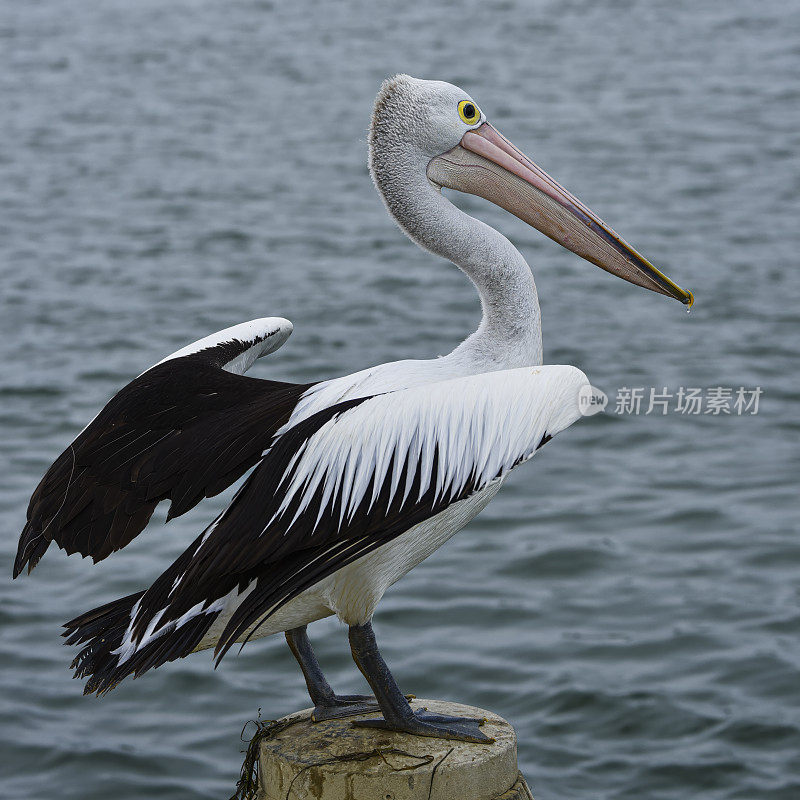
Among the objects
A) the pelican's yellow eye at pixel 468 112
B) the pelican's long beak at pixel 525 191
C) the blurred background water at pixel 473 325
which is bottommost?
the blurred background water at pixel 473 325

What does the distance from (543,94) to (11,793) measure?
408 inches

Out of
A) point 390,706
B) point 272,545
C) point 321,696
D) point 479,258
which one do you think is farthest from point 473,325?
point 272,545

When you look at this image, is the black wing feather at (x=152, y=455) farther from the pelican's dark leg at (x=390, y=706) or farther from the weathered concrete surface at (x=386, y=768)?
the weathered concrete surface at (x=386, y=768)

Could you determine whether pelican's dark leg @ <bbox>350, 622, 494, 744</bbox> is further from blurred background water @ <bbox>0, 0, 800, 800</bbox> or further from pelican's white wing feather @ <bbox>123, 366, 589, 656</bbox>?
blurred background water @ <bbox>0, 0, 800, 800</bbox>

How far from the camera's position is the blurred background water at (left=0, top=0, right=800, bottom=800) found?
4.02m

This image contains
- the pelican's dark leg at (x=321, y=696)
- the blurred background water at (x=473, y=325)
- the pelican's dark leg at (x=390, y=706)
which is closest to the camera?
the pelican's dark leg at (x=390, y=706)

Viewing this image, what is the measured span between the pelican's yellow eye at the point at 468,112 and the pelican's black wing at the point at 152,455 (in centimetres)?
72

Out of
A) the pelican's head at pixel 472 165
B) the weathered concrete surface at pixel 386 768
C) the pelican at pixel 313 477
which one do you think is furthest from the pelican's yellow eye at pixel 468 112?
the weathered concrete surface at pixel 386 768

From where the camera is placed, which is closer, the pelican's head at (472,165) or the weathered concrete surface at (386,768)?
the weathered concrete surface at (386,768)

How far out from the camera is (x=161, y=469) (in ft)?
7.77

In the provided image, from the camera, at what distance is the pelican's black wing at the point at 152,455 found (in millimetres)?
2357

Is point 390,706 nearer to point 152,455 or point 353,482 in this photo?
point 353,482

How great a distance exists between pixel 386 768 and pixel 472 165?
1283 mm

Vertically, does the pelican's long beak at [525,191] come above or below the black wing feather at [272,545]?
above
